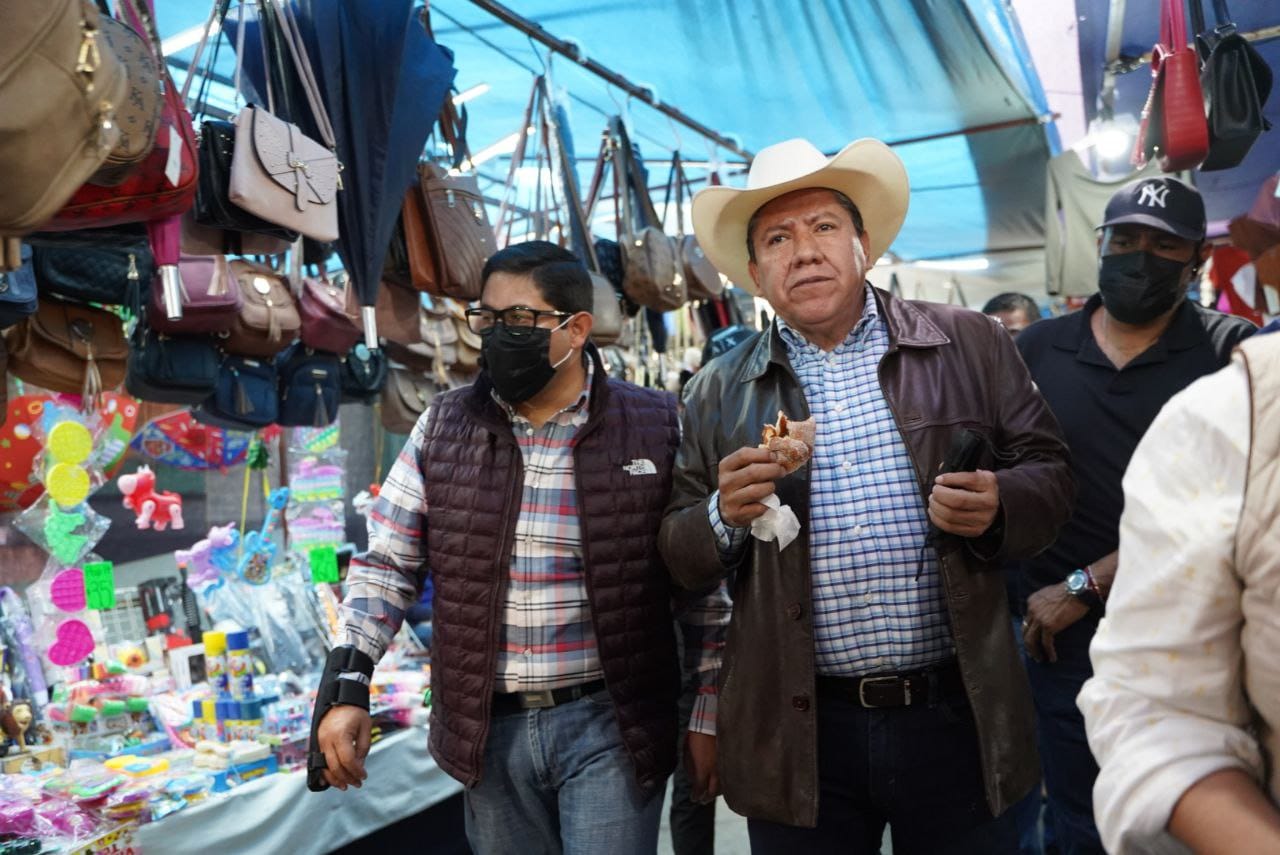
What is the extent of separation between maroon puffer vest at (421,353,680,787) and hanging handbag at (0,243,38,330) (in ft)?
3.92

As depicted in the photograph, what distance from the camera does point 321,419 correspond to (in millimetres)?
4551

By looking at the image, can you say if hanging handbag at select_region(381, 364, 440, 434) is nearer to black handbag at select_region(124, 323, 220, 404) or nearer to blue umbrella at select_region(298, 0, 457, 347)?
black handbag at select_region(124, 323, 220, 404)

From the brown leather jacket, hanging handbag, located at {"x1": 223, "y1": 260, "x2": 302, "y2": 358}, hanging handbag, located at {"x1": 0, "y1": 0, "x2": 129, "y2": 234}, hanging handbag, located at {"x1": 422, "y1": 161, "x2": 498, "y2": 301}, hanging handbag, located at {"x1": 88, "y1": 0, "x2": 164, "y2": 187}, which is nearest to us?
hanging handbag, located at {"x1": 0, "y1": 0, "x2": 129, "y2": 234}

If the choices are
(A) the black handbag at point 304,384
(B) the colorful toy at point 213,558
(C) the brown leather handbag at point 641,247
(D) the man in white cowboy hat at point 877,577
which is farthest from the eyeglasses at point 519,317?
(B) the colorful toy at point 213,558

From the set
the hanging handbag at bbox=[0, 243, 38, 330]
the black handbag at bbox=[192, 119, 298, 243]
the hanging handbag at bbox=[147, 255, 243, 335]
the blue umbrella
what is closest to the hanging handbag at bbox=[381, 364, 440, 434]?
the hanging handbag at bbox=[147, 255, 243, 335]

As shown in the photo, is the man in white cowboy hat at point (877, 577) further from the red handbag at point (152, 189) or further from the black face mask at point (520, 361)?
the red handbag at point (152, 189)

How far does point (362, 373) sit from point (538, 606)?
2753 millimetres

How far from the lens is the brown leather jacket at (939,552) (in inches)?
78.2

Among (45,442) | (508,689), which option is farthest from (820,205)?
(45,442)

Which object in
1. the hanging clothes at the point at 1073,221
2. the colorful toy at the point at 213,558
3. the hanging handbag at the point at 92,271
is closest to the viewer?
the hanging handbag at the point at 92,271

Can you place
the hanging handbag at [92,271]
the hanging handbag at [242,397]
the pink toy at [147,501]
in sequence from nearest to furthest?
the hanging handbag at [92,271] < the hanging handbag at [242,397] < the pink toy at [147,501]

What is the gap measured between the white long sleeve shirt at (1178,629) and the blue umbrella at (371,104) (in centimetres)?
243

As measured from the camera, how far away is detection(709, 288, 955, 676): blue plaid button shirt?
6.70ft

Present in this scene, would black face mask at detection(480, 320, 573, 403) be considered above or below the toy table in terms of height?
above
